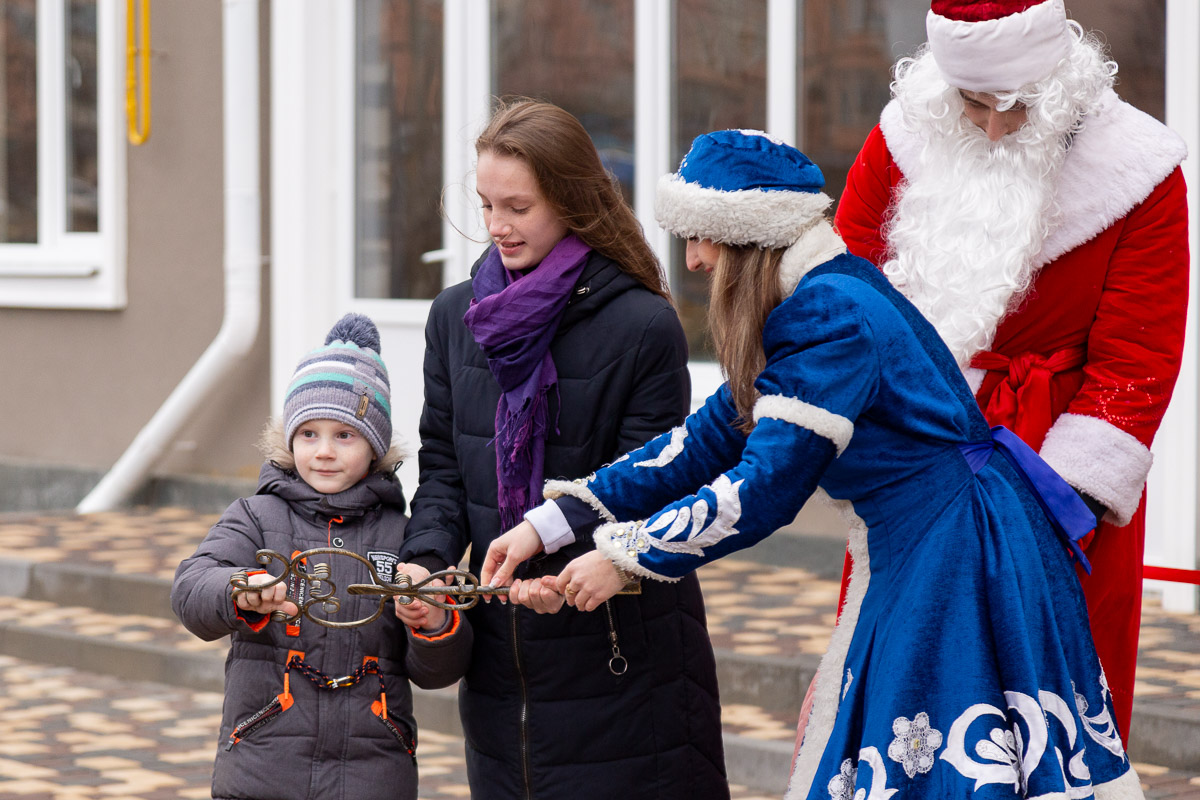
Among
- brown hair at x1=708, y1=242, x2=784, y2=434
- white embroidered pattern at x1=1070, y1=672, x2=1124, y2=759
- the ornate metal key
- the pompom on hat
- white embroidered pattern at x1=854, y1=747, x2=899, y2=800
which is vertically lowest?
white embroidered pattern at x1=854, y1=747, x2=899, y2=800

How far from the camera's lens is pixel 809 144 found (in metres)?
6.85

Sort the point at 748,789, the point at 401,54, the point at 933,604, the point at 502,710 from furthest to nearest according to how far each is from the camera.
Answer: the point at 401,54 → the point at 748,789 → the point at 502,710 → the point at 933,604

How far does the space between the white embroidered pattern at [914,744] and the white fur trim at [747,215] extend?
73cm

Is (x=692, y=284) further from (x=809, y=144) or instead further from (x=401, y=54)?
(x=401, y=54)

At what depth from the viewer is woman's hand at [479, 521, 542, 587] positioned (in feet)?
8.82

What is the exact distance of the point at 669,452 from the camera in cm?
263

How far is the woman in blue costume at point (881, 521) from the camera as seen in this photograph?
2.32 m

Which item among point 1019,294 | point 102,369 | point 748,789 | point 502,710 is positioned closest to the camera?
point 1019,294

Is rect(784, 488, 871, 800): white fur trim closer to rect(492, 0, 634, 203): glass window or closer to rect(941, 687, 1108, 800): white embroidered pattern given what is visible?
rect(941, 687, 1108, 800): white embroidered pattern

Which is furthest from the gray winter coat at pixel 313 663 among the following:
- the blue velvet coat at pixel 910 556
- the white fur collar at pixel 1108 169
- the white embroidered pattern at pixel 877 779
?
the white fur collar at pixel 1108 169

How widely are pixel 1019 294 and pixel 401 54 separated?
5.88 m

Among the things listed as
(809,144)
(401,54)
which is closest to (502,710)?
(809,144)

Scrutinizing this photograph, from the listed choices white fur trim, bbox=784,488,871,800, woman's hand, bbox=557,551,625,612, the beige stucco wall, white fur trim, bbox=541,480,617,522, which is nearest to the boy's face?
white fur trim, bbox=541,480,617,522

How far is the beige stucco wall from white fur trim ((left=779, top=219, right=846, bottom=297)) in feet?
21.3
